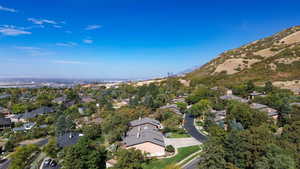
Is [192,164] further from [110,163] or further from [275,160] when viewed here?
[110,163]

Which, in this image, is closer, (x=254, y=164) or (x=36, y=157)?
(x=254, y=164)

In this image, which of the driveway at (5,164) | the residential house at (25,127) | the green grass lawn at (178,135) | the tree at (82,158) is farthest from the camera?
the residential house at (25,127)

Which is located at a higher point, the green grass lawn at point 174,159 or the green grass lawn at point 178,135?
the green grass lawn at point 178,135

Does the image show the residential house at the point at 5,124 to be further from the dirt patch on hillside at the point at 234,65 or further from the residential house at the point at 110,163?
the dirt patch on hillside at the point at 234,65

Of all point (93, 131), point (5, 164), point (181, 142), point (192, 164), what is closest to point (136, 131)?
point (181, 142)

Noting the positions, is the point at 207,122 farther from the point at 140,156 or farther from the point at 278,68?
the point at 278,68

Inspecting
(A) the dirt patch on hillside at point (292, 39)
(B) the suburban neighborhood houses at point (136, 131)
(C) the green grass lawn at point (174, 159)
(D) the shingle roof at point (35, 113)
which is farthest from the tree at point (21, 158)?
(A) the dirt patch on hillside at point (292, 39)

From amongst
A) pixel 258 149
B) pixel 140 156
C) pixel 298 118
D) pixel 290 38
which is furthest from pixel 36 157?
pixel 290 38
